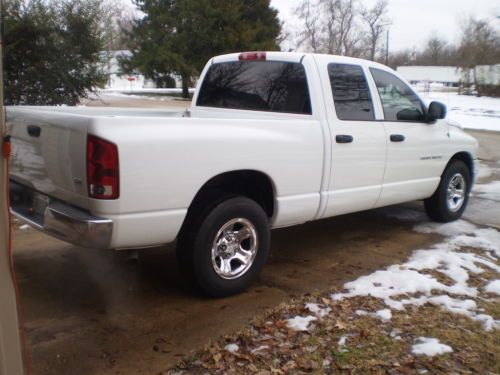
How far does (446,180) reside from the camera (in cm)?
630

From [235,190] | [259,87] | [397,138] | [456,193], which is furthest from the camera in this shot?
[456,193]

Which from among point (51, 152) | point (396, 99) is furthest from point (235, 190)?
point (396, 99)

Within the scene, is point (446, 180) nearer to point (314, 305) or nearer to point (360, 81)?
point (360, 81)

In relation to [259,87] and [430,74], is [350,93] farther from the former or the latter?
[430,74]

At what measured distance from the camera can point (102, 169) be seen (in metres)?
3.21

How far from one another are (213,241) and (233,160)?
63 centimetres

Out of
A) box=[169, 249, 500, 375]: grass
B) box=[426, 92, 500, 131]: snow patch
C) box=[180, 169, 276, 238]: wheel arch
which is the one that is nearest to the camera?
box=[169, 249, 500, 375]: grass

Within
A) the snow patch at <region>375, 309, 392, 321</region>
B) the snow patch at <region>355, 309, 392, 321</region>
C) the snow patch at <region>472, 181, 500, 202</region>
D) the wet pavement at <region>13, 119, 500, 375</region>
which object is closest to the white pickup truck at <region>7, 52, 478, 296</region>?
the wet pavement at <region>13, 119, 500, 375</region>

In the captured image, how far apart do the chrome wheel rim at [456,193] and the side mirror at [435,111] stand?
1037 mm

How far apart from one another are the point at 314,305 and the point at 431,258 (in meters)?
1.73

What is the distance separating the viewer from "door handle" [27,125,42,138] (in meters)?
3.62

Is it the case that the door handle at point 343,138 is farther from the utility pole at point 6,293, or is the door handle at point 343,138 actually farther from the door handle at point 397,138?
the utility pole at point 6,293

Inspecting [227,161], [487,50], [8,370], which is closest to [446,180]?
[227,161]

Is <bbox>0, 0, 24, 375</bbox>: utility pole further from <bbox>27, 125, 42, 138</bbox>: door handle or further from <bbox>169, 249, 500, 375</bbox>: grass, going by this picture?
<bbox>27, 125, 42, 138</bbox>: door handle
